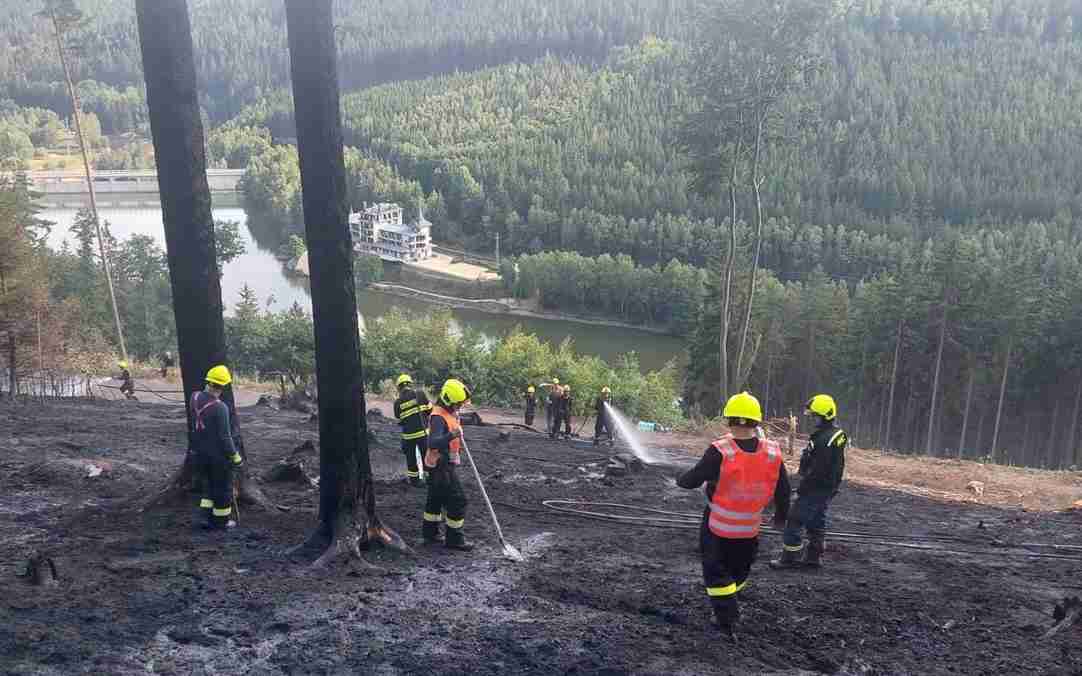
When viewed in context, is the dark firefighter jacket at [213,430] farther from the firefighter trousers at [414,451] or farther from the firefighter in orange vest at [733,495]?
the firefighter in orange vest at [733,495]

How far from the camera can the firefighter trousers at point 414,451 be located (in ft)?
38.4

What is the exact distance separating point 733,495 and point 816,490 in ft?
8.04

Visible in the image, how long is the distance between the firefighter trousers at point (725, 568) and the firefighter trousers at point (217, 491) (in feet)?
15.4

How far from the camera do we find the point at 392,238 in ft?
372

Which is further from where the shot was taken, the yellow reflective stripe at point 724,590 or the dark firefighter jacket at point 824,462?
the dark firefighter jacket at point 824,462

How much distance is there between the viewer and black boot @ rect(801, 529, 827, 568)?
26.9 feet

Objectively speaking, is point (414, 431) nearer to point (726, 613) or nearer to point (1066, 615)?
point (726, 613)

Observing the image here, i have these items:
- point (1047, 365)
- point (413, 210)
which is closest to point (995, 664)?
point (1047, 365)

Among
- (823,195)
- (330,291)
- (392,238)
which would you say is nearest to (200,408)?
(330,291)

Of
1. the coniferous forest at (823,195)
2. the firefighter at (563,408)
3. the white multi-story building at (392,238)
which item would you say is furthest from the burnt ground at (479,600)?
the white multi-story building at (392,238)

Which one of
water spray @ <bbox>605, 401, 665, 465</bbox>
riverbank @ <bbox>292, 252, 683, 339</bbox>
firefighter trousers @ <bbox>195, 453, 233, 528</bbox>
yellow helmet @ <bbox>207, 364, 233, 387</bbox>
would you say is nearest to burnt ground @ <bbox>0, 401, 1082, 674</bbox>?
firefighter trousers @ <bbox>195, 453, 233, 528</bbox>

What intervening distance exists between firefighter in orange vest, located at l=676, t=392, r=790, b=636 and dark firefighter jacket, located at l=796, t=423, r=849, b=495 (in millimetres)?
2076

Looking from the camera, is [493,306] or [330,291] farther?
[493,306]

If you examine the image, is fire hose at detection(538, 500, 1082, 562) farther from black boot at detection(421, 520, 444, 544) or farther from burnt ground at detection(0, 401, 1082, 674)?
black boot at detection(421, 520, 444, 544)
